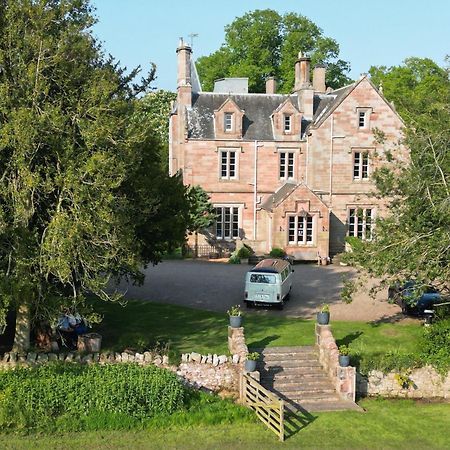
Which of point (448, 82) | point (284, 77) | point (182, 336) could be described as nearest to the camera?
point (448, 82)

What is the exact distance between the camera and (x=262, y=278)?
88.2 ft

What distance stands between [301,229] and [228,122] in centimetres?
960

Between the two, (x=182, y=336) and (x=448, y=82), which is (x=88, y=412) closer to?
(x=182, y=336)

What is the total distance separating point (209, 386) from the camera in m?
19.8

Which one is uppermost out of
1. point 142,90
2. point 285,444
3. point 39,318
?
point 142,90

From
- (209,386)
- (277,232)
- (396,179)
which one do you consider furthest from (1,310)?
(277,232)

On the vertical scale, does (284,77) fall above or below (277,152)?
above

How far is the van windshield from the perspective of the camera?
2677 cm

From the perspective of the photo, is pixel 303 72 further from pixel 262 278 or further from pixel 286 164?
pixel 262 278

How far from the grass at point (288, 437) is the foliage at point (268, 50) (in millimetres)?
51551

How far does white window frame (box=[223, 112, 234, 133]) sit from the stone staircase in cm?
2374

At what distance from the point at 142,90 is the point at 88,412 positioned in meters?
10.9

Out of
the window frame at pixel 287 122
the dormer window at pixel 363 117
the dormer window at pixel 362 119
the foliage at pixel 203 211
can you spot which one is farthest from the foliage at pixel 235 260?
the dormer window at pixel 362 119

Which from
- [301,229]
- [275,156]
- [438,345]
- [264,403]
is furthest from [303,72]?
[264,403]
